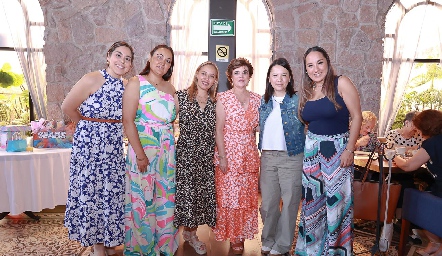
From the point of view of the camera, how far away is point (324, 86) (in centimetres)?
267

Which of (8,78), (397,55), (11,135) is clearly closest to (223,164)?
(11,135)

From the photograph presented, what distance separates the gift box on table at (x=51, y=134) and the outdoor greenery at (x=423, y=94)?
480cm

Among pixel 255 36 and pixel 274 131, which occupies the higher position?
pixel 255 36

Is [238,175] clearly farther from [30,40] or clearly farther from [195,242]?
[30,40]

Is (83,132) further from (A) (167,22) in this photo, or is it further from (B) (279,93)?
(A) (167,22)

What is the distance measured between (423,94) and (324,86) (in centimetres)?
471

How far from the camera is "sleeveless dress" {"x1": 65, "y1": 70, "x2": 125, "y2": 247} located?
2.77 m

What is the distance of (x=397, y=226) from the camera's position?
158 inches

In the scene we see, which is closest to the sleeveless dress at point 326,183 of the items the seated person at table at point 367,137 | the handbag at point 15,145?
the seated person at table at point 367,137

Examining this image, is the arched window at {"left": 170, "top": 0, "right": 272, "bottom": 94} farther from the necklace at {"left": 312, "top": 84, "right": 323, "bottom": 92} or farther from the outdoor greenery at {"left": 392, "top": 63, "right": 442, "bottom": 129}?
the necklace at {"left": 312, "top": 84, "right": 323, "bottom": 92}

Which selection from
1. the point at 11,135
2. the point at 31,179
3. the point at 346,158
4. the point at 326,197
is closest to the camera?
the point at 346,158

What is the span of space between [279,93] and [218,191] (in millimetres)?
883

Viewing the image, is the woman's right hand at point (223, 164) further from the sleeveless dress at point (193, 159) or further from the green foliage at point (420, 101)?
the green foliage at point (420, 101)

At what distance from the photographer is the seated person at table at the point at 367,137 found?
4492 millimetres
